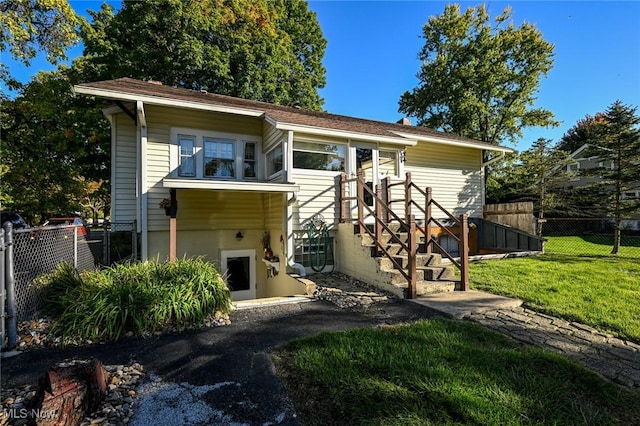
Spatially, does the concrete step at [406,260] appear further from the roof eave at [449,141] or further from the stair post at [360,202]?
the roof eave at [449,141]

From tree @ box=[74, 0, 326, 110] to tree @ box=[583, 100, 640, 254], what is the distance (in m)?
14.5

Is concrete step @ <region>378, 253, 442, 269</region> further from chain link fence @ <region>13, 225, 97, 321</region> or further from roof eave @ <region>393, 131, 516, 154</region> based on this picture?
chain link fence @ <region>13, 225, 97, 321</region>

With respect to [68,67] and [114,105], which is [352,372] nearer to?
[114,105]

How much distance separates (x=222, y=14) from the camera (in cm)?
1467

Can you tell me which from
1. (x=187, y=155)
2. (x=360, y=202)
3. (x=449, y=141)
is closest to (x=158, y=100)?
(x=187, y=155)

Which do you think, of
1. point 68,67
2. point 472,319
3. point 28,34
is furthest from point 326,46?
point 472,319

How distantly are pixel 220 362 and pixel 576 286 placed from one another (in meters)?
6.28

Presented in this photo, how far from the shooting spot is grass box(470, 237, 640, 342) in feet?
13.6

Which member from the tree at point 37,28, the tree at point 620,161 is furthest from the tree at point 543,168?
the tree at point 37,28

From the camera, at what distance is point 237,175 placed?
8.56 m

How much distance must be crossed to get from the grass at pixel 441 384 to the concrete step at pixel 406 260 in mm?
2552

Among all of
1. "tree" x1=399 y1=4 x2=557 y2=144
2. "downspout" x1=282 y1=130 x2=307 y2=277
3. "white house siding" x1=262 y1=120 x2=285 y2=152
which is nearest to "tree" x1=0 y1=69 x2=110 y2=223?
"white house siding" x1=262 y1=120 x2=285 y2=152

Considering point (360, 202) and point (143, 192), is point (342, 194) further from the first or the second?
point (143, 192)

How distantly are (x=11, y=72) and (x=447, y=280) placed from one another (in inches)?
645
